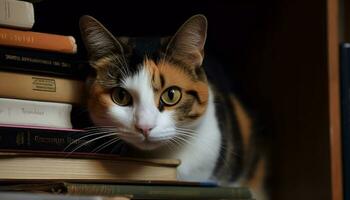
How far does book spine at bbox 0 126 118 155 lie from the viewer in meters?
0.64

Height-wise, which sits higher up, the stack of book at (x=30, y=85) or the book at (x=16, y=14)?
the book at (x=16, y=14)

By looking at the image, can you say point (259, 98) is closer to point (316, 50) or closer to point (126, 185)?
point (316, 50)

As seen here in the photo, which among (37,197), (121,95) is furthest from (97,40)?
(37,197)

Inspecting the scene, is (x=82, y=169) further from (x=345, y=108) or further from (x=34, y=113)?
(x=345, y=108)

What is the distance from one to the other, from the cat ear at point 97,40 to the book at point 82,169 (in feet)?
0.54

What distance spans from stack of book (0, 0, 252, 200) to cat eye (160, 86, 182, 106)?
88 millimetres

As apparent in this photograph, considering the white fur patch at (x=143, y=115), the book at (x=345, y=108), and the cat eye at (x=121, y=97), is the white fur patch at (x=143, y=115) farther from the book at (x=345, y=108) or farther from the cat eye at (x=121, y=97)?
the book at (x=345, y=108)

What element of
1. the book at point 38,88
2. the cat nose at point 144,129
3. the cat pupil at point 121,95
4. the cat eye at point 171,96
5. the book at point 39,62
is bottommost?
the cat nose at point 144,129

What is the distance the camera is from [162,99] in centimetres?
75

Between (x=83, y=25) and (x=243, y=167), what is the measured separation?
0.36m

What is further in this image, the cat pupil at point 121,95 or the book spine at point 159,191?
the cat pupil at point 121,95

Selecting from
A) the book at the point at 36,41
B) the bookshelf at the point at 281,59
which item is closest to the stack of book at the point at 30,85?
the book at the point at 36,41

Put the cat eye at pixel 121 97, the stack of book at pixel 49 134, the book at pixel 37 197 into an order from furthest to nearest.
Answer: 1. the cat eye at pixel 121 97
2. the stack of book at pixel 49 134
3. the book at pixel 37 197

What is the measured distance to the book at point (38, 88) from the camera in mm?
674
